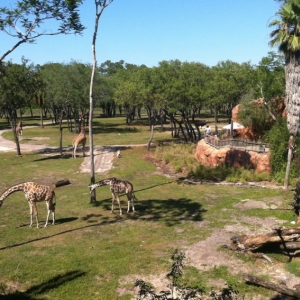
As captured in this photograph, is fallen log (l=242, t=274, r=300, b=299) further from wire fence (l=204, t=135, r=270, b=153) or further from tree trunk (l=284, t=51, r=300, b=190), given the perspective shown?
wire fence (l=204, t=135, r=270, b=153)

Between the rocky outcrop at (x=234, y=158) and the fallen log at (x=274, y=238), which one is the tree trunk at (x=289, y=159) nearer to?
the rocky outcrop at (x=234, y=158)

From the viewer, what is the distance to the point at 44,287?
1148 centimetres

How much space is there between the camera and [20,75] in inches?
1318

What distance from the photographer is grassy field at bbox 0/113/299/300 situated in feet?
38.4

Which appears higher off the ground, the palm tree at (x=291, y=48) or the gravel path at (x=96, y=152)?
the palm tree at (x=291, y=48)

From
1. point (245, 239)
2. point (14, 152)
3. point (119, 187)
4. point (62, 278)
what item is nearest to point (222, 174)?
point (119, 187)

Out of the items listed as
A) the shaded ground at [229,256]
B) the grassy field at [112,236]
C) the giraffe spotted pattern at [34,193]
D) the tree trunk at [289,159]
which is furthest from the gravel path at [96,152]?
the shaded ground at [229,256]

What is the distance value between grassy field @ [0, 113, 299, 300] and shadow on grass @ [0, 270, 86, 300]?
0.03m

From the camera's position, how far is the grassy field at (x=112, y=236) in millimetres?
11719

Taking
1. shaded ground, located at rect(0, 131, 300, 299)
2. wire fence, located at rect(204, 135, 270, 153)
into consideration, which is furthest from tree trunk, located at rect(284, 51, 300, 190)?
shaded ground, located at rect(0, 131, 300, 299)


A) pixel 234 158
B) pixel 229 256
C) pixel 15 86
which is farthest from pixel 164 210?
pixel 15 86

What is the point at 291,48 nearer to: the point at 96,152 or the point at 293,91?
the point at 293,91

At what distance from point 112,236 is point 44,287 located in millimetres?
4645

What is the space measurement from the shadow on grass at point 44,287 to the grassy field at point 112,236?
0.09ft
